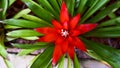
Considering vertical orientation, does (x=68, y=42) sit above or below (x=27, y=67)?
above

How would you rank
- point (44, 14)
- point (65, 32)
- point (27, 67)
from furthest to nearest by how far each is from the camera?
point (27, 67)
point (44, 14)
point (65, 32)

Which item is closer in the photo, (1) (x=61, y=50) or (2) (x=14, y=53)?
(1) (x=61, y=50)

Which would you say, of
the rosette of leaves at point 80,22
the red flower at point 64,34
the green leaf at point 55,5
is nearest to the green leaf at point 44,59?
the rosette of leaves at point 80,22

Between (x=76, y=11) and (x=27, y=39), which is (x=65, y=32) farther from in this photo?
(x=27, y=39)

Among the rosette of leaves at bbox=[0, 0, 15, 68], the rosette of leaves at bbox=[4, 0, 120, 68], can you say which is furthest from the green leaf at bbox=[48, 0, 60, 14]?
the rosette of leaves at bbox=[0, 0, 15, 68]

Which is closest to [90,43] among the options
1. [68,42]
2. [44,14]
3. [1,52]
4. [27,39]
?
[68,42]

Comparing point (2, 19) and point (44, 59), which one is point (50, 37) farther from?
point (2, 19)

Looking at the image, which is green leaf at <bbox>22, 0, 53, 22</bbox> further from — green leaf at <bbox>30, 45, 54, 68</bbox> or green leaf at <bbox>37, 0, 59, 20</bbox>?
green leaf at <bbox>30, 45, 54, 68</bbox>
